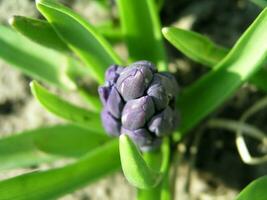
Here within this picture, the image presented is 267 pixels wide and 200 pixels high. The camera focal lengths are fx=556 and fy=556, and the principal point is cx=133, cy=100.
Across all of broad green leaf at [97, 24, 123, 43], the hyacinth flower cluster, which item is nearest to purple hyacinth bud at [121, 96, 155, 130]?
the hyacinth flower cluster

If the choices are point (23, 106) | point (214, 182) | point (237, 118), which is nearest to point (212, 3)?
point (237, 118)

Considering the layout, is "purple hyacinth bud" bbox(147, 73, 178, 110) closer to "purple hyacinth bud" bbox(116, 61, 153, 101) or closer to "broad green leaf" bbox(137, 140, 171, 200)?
"purple hyacinth bud" bbox(116, 61, 153, 101)

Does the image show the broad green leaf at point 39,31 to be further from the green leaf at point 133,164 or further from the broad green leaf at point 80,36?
the green leaf at point 133,164

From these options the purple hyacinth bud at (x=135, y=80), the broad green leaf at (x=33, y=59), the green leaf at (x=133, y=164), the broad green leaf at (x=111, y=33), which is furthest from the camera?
the broad green leaf at (x=111, y=33)

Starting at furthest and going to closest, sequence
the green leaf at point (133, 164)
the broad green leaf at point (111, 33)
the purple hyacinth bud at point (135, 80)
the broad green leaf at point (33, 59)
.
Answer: the broad green leaf at point (111, 33) → the broad green leaf at point (33, 59) → the purple hyacinth bud at point (135, 80) → the green leaf at point (133, 164)

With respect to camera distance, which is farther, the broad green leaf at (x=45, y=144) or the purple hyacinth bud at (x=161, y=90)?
the broad green leaf at (x=45, y=144)

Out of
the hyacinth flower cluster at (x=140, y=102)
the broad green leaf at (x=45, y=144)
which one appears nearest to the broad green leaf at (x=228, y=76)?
the hyacinth flower cluster at (x=140, y=102)
